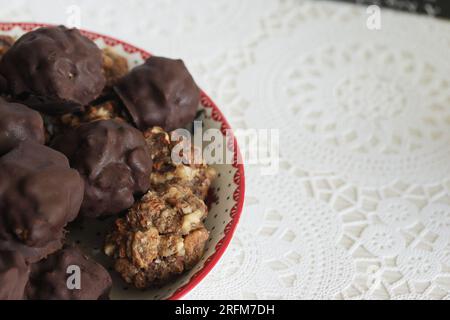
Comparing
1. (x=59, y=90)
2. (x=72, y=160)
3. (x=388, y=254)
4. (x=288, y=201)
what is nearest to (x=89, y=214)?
(x=72, y=160)

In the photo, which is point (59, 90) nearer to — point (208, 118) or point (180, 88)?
point (180, 88)

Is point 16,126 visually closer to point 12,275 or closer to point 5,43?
point 12,275

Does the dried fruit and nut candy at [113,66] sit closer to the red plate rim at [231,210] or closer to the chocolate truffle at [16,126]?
the red plate rim at [231,210]

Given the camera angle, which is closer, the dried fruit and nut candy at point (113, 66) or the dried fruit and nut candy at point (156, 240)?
the dried fruit and nut candy at point (156, 240)

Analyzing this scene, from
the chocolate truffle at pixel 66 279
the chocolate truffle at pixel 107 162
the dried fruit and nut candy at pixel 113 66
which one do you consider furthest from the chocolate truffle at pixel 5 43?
the chocolate truffle at pixel 66 279

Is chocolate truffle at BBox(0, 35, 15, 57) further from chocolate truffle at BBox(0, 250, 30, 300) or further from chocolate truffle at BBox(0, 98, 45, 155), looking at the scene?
chocolate truffle at BBox(0, 250, 30, 300)
